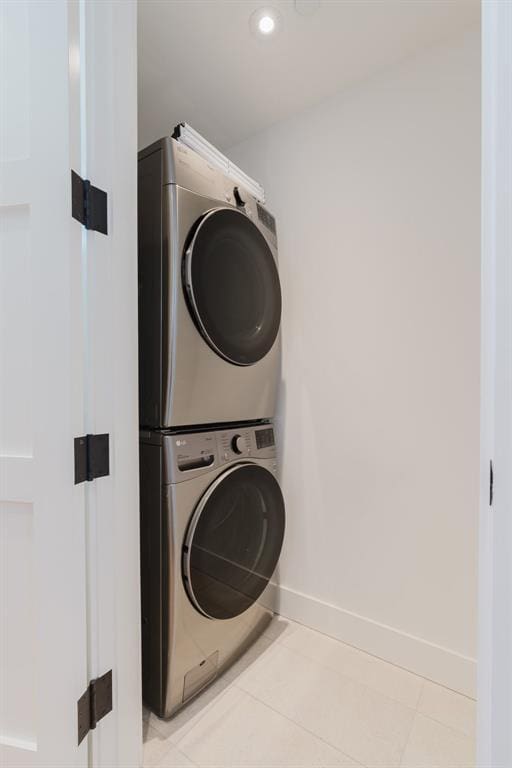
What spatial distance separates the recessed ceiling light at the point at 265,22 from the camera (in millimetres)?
1234

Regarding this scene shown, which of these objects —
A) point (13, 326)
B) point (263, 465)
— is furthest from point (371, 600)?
point (13, 326)

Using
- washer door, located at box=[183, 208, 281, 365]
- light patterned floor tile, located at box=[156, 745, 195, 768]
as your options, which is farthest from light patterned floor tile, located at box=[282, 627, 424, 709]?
washer door, located at box=[183, 208, 281, 365]

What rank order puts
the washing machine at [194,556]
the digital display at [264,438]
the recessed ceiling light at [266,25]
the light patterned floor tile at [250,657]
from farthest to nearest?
the digital display at [264,438] < the light patterned floor tile at [250,657] < the recessed ceiling light at [266,25] < the washing machine at [194,556]

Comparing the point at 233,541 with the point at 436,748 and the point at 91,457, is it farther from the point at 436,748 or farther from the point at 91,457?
the point at 436,748

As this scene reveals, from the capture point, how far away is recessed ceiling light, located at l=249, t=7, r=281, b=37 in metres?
1.23

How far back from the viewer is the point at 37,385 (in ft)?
2.67

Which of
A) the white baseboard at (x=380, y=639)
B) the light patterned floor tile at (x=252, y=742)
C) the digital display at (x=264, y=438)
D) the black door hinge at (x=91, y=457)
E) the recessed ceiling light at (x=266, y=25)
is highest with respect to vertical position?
the recessed ceiling light at (x=266, y=25)

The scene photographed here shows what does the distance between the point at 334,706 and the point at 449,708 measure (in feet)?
1.27

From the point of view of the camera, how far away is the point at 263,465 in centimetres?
153

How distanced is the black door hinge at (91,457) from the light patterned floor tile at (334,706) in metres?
1.04

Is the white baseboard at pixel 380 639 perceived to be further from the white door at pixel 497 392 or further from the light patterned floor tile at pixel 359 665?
the white door at pixel 497 392

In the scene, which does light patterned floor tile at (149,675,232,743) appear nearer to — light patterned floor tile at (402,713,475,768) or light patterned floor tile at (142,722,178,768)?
light patterned floor tile at (142,722,178,768)

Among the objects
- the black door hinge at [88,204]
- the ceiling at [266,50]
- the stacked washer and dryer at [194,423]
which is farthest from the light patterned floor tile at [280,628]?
the ceiling at [266,50]

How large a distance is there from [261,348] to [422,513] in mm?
897
